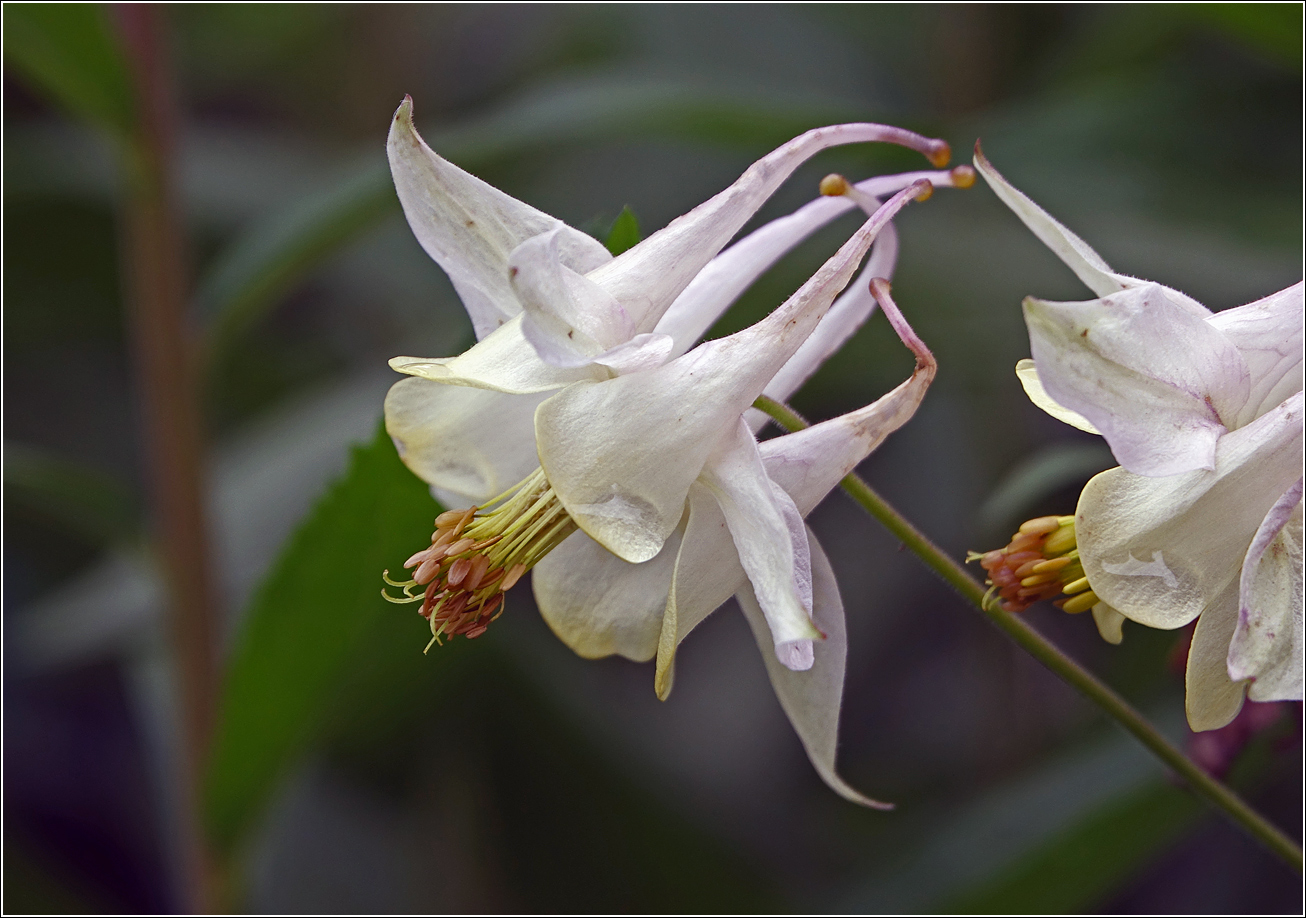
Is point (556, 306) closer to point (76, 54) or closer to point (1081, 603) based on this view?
point (1081, 603)

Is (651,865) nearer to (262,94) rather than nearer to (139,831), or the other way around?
(139,831)

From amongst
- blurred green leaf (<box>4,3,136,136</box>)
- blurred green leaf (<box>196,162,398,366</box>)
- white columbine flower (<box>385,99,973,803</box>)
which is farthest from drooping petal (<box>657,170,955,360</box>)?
blurred green leaf (<box>4,3,136,136</box>)

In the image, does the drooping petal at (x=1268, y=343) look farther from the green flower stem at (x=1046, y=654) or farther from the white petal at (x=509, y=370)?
the white petal at (x=509, y=370)

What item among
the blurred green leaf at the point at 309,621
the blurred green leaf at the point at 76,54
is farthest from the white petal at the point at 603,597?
the blurred green leaf at the point at 76,54

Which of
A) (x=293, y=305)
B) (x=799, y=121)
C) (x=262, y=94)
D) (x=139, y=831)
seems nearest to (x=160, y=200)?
(x=799, y=121)

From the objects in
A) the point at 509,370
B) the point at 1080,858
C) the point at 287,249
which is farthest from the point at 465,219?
the point at 1080,858

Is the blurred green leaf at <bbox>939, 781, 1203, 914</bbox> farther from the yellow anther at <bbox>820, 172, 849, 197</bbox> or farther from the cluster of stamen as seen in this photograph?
the yellow anther at <bbox>820, 172, 849, 197</bbox>
